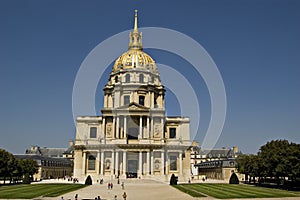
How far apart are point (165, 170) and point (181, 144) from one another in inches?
300

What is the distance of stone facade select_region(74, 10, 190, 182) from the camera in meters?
81.1

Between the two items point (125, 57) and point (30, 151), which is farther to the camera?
point (30, 151)

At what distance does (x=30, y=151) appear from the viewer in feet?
486

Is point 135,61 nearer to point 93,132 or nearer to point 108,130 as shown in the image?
point 108,130

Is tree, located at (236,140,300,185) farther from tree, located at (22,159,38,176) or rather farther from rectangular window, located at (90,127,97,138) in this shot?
tree, located at (22,159,38,176)

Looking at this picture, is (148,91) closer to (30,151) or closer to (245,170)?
(245,170)

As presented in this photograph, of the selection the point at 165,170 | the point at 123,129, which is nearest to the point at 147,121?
the point at 123,129

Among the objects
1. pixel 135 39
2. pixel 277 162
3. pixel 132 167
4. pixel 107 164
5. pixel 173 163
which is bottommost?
pixel 132 167

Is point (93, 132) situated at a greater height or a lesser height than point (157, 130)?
lesser

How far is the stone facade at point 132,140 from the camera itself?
266ft

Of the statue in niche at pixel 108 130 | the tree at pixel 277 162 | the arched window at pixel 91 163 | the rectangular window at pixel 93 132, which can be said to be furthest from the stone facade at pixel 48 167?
the tree at pixel 277 162

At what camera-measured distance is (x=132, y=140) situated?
83.6 metres

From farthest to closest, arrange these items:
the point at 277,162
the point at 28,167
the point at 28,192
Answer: the point at 28,167 → the point at 277,162 → the point at 28,192

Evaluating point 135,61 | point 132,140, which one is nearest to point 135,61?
point 135,61
